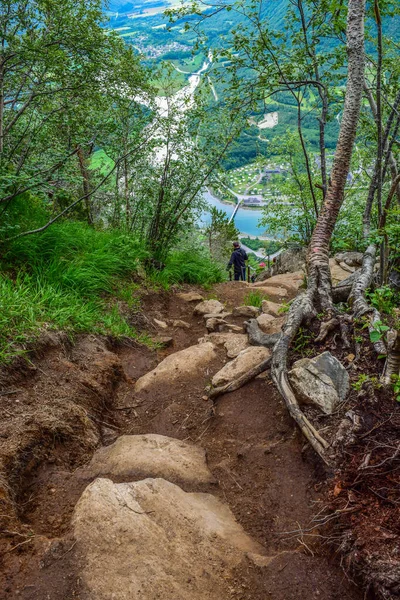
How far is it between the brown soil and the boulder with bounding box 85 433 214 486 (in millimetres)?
145

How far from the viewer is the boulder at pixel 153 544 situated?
2.16 metres

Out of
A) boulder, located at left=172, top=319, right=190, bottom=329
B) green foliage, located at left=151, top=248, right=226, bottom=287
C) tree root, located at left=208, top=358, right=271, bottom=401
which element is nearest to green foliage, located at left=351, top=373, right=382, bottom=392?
tree root, located at left=208, top=358, right=271, bottom=401

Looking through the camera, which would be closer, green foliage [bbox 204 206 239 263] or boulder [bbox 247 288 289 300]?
boulder [bbox 247 288 289 300]

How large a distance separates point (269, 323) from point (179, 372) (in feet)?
6.43

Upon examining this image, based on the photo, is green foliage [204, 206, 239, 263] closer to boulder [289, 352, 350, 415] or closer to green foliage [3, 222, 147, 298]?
green foliage [3, 222, 147, 298]

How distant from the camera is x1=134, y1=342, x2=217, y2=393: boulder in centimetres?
534

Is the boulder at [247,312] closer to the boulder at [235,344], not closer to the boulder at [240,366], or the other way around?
the boulder at [235,344]

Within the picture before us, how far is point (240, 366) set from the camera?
4.89 metres

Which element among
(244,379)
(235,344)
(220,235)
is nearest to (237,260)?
(235,344)

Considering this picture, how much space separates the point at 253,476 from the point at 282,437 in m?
0.47

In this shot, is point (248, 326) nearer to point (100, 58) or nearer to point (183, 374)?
point (183, 374)

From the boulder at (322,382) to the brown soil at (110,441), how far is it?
37 cm

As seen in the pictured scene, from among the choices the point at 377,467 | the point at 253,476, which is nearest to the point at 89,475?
the point at 253,476

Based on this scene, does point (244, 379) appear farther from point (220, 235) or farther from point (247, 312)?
point (220, 235)
